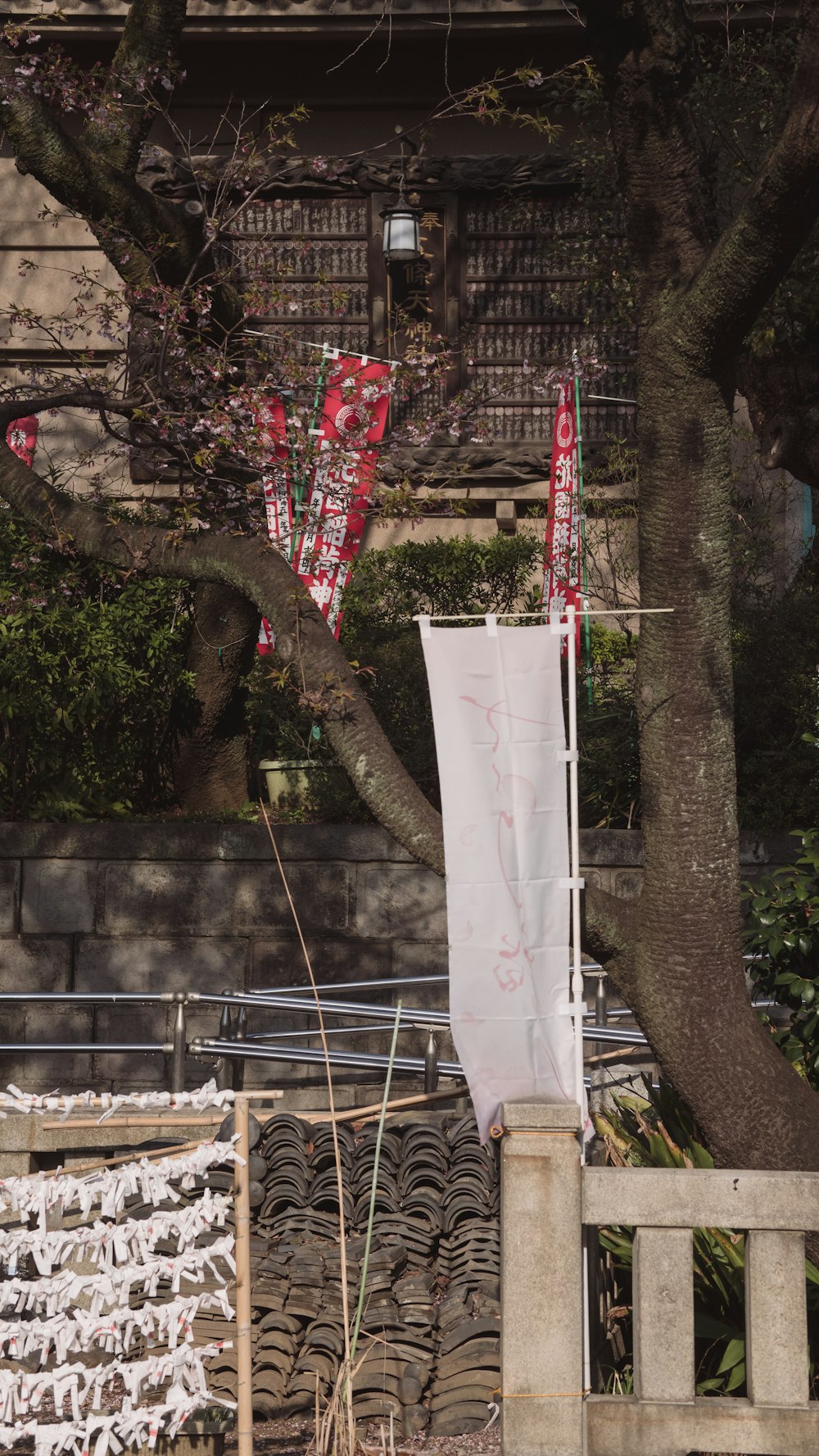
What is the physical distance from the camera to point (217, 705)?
412 inches

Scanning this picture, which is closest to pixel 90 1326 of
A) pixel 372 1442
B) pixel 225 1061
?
pixel 372 1442

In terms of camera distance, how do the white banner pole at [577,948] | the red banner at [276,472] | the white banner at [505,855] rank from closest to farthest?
the white banner pole at [577,948], the white banner at [505,855], the red banner at [276,472]

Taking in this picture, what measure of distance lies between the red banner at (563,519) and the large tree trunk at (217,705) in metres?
2.53

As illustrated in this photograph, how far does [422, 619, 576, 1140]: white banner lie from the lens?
484cm

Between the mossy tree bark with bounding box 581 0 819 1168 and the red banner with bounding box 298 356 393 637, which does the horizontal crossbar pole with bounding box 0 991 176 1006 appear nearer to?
the red banner with bounding box 298 356 393 637

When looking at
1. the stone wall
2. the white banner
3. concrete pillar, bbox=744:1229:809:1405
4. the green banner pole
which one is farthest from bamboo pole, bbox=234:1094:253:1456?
the green banner pole

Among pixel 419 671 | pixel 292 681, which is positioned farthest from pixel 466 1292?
pixel 419 671

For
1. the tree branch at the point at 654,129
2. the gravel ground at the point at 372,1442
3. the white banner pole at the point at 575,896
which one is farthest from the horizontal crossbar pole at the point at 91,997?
the tree branch at the point at 654,129

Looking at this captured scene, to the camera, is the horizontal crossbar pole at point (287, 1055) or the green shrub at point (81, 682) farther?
the green shrub at point (81, 682)

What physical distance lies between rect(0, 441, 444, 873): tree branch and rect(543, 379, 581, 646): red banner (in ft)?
16.3

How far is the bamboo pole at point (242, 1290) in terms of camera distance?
448 cm

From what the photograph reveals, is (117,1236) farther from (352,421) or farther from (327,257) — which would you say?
(327,257)

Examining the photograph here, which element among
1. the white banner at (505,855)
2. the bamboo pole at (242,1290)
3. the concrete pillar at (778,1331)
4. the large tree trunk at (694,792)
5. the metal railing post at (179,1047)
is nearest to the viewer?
the concrete pillar at (778,1331)

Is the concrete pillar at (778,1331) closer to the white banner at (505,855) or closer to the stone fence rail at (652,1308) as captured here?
the stone fence rail at (652,1308)
